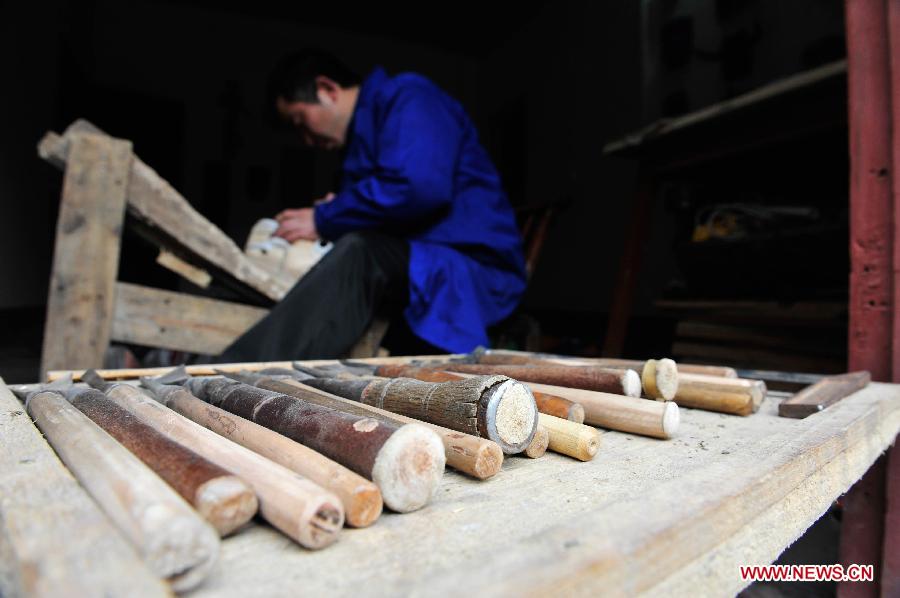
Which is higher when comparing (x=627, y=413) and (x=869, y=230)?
(x=869, y=230)

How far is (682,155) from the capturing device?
2.95 metres

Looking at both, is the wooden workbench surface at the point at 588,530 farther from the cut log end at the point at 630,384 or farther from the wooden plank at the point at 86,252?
the wooden plank at the point at 86,252

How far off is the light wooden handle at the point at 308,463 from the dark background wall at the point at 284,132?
359 cm

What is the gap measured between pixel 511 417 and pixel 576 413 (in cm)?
22

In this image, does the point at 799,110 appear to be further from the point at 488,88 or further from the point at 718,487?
the point at 488,88

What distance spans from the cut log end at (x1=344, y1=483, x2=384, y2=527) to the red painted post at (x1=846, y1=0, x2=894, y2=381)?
1.57 meters

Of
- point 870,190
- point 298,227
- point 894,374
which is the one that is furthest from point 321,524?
point 298,227

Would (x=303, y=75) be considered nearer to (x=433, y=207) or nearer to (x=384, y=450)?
(x=433, y=207)

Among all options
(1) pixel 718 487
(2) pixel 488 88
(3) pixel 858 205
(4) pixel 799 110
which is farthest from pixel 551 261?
(1) pixel 718 487

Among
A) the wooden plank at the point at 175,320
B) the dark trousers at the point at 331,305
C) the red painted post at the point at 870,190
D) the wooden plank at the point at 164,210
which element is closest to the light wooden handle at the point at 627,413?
the red painted post at the point at 870,190

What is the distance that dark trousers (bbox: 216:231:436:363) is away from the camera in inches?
82.4

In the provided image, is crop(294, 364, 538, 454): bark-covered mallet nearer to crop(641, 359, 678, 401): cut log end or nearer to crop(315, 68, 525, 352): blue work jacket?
crop(641, 359, 678, 401): cut log end

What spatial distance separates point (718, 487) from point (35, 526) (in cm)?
66

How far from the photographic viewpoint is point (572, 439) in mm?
819
